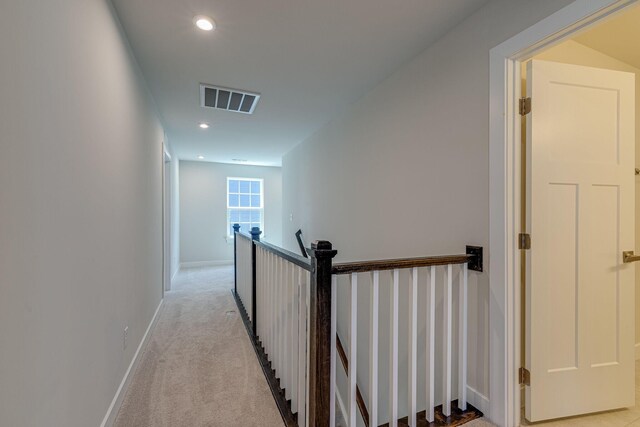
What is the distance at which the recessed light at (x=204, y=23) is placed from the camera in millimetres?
1874

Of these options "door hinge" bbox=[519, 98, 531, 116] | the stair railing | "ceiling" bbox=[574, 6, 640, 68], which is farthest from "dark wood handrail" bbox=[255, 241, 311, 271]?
"ceiling" bbox=[574, 6, 640, 68]

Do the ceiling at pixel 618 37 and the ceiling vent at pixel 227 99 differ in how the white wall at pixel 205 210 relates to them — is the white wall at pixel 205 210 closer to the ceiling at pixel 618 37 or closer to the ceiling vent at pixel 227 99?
the ceiling vent at pixel 227 99

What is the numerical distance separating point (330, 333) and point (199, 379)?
1.42 metres

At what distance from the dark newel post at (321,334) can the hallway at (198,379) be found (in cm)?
59

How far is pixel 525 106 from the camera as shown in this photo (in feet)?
5.34

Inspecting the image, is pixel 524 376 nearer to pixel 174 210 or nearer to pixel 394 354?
pixel 394 354

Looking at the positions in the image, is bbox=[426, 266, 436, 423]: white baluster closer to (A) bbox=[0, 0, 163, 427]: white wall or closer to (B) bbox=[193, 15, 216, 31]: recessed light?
(A) bbox=[0, 0, 163, 427]: white wall

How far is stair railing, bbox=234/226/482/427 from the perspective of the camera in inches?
53.0

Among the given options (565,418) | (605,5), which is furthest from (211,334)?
(605,5)

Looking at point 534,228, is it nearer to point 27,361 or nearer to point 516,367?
point 516,367

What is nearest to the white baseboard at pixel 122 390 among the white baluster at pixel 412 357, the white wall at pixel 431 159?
the white baluster at pixel 412 357

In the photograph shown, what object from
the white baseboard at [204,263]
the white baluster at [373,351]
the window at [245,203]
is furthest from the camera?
the window at [245,203]

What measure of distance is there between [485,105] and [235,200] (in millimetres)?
6725

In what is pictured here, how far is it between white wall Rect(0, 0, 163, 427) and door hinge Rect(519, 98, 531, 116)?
217 cm
